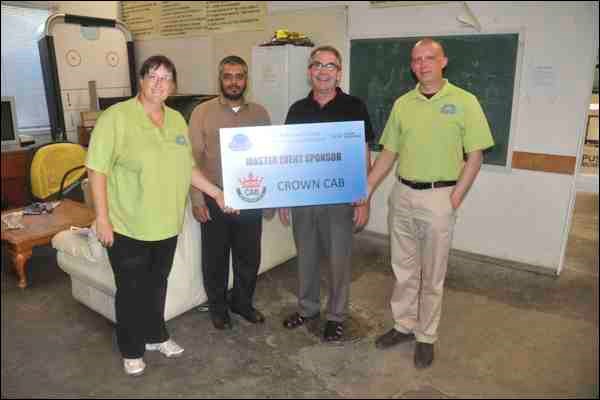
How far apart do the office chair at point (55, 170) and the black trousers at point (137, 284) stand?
87.5 inches

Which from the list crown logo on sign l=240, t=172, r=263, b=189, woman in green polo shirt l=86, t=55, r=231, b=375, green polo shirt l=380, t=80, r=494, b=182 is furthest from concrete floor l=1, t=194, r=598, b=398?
green polo shirt l=380, t=80, r=494, b=182

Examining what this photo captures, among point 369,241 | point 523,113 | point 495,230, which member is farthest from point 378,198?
point 523,113

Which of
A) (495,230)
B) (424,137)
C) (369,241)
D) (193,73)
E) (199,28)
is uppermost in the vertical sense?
(199,28)

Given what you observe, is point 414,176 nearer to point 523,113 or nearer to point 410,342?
point 410,342

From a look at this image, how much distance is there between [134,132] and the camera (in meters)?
1.91

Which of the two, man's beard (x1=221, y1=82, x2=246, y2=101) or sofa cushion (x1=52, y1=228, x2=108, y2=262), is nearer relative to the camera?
man's beard (x1=221, y1=82, x2=246, y2=101)

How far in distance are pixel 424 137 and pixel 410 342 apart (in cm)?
111

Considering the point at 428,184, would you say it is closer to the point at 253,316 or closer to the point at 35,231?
the point at 253,316

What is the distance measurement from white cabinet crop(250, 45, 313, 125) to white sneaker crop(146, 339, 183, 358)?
7.77ft

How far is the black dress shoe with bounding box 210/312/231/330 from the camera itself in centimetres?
258

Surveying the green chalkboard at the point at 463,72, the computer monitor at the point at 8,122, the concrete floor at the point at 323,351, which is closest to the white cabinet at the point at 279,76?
the green chalkboard at the point at 463,72

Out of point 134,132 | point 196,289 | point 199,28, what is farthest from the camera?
point 199,28

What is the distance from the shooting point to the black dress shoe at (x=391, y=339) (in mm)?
2420

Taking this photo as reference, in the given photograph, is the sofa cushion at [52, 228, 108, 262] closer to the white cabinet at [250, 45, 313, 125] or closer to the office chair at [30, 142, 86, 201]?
the office chair at [30, 142, 86, 201]
